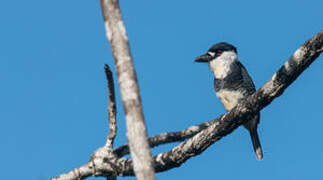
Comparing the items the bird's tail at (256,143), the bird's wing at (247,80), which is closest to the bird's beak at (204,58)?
the bird's wing at (247,80)

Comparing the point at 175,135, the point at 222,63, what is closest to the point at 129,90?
the point at 175,135

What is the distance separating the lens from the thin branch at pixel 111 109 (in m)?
3.00

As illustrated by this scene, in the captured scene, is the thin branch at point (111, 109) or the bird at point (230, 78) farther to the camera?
the bird at point (230, 78)

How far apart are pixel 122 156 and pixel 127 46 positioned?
1882mm

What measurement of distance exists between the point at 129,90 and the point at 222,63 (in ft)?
11.3

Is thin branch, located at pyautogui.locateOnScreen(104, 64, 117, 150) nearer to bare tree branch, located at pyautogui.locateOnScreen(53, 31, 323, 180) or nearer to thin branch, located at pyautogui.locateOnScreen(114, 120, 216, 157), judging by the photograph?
bare tree branch, located at pyautogui.locateOnScreen(53, 31, 323, 180)

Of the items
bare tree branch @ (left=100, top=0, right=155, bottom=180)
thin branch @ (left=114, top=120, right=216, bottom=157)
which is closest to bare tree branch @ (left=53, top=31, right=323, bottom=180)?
thin branch @ (left=114, top=120, right=216, bottom=157)

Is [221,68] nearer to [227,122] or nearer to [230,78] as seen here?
[230,78]

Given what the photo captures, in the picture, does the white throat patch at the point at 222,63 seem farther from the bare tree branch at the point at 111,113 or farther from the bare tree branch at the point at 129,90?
the bare tree branch at the point at 129,90

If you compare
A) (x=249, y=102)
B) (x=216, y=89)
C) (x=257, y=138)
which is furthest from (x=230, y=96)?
(x=249, y=102)

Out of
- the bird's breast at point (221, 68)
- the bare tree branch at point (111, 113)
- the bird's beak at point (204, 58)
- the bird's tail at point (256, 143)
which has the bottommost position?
the bare tree branch at point (111, 113)

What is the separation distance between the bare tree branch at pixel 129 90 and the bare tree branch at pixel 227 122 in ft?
3.68

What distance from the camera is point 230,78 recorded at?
526 cm

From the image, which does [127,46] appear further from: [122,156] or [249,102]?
[122,156]
